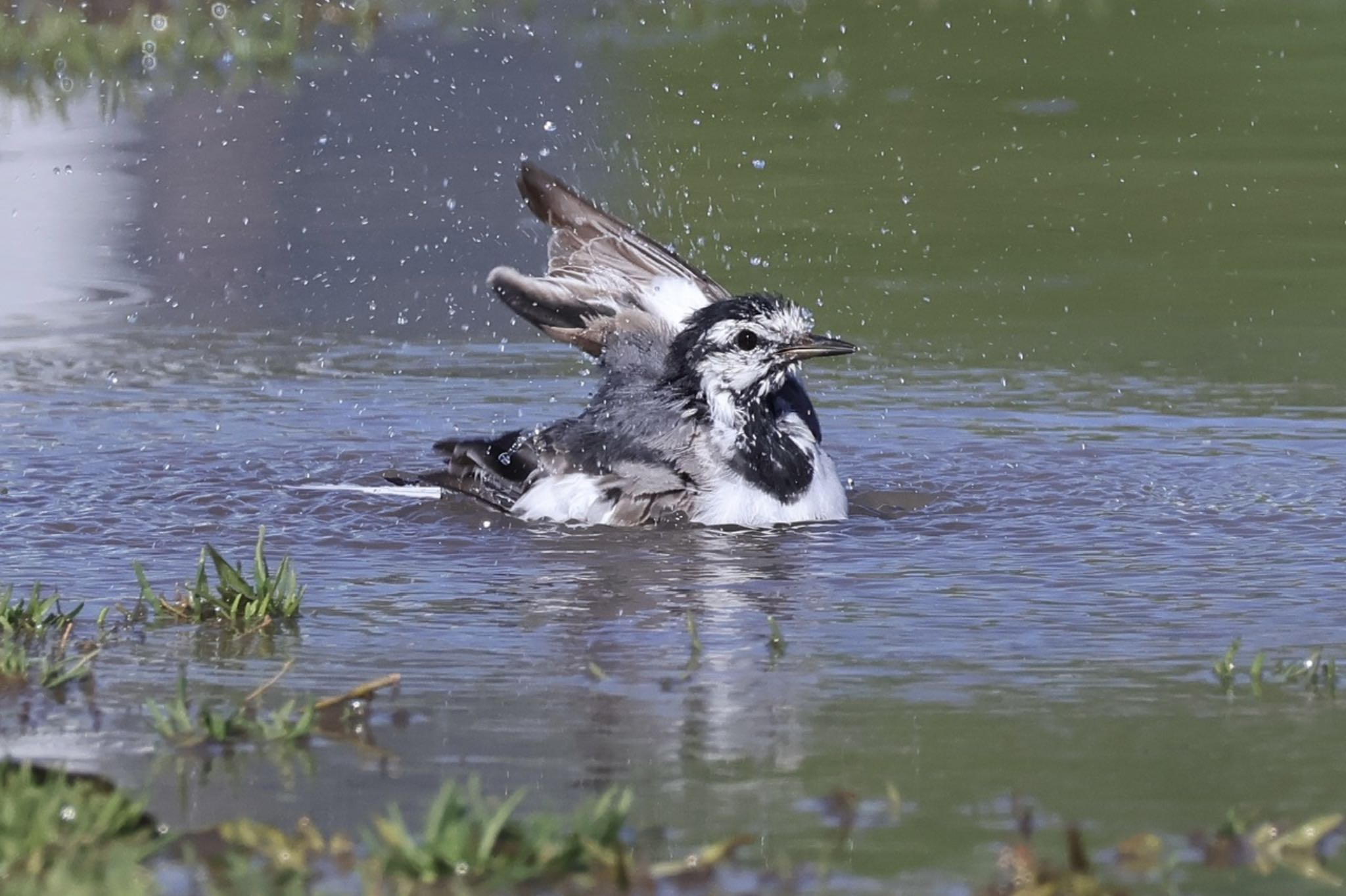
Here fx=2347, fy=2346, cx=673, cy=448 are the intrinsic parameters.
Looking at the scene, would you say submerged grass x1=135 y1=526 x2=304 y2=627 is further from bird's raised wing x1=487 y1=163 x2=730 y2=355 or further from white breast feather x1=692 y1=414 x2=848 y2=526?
bird's raised wing x1=487 y1=163 x2=730 y2=355

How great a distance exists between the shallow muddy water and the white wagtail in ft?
0.59

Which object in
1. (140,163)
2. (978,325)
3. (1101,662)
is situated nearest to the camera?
(1101,662)

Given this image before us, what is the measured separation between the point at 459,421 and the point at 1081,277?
4047 millimetres

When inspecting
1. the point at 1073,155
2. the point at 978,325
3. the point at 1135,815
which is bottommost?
the point at 1135,815

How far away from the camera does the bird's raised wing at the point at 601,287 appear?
8531 millimetres

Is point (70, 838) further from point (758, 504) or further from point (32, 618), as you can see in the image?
point (758, 504)

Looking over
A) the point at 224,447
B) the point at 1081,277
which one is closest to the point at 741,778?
the point at 224,447

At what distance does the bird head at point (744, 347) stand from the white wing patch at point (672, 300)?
1.25 ft

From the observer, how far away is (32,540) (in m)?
7.19

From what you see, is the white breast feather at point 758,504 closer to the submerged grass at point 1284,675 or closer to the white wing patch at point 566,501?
the white wing patch at point 566,501

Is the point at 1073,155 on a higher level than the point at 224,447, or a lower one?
higher

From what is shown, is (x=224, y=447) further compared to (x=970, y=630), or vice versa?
(x=224, y=447)

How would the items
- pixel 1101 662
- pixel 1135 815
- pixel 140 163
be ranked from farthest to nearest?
pixel 140 163, pixel 1101 662, pixel 1135 815

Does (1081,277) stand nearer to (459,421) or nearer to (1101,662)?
(459,421)
